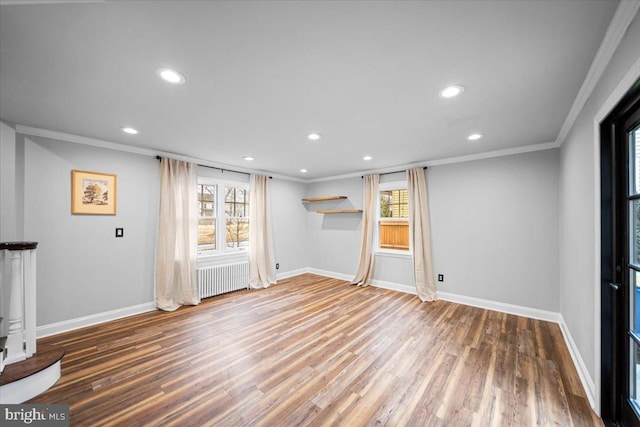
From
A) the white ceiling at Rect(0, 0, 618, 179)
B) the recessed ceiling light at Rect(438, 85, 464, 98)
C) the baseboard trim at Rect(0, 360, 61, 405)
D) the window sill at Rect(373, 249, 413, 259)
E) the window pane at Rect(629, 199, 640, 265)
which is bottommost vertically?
the baseboard trim at Rect(0, 360, 61, 405)

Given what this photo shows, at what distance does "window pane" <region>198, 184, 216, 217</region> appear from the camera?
14.5 feet

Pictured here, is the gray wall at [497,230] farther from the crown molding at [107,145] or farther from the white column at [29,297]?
the white column at [29,297]

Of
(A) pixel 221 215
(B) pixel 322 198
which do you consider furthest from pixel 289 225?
(A) pixel 221 215

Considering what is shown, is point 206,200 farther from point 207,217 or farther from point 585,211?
point 585,211

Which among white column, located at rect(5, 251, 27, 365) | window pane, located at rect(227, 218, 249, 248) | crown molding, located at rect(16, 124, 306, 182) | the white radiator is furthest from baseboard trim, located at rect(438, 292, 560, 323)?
Answer: white column, located at rect(5, 251, 27, 365)

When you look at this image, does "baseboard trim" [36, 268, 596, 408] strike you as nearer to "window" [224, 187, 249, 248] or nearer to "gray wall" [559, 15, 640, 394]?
"gray wall" [559, 15, 640, 394]

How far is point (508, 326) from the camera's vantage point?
A: 3111 millimetres

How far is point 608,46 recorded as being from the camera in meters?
1.39

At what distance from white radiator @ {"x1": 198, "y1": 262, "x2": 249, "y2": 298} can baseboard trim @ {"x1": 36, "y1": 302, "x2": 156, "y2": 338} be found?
2.50ft

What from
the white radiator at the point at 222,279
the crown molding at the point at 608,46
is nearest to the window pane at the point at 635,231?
the crown molding at the point at 608,46

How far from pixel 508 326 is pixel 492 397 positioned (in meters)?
1.65

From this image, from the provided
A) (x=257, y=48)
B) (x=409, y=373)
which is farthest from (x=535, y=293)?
(x=257, y=48)

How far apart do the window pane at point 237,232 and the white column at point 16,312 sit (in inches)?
109

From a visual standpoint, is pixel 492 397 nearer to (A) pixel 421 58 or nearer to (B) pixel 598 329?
(B) pixel 598 329
